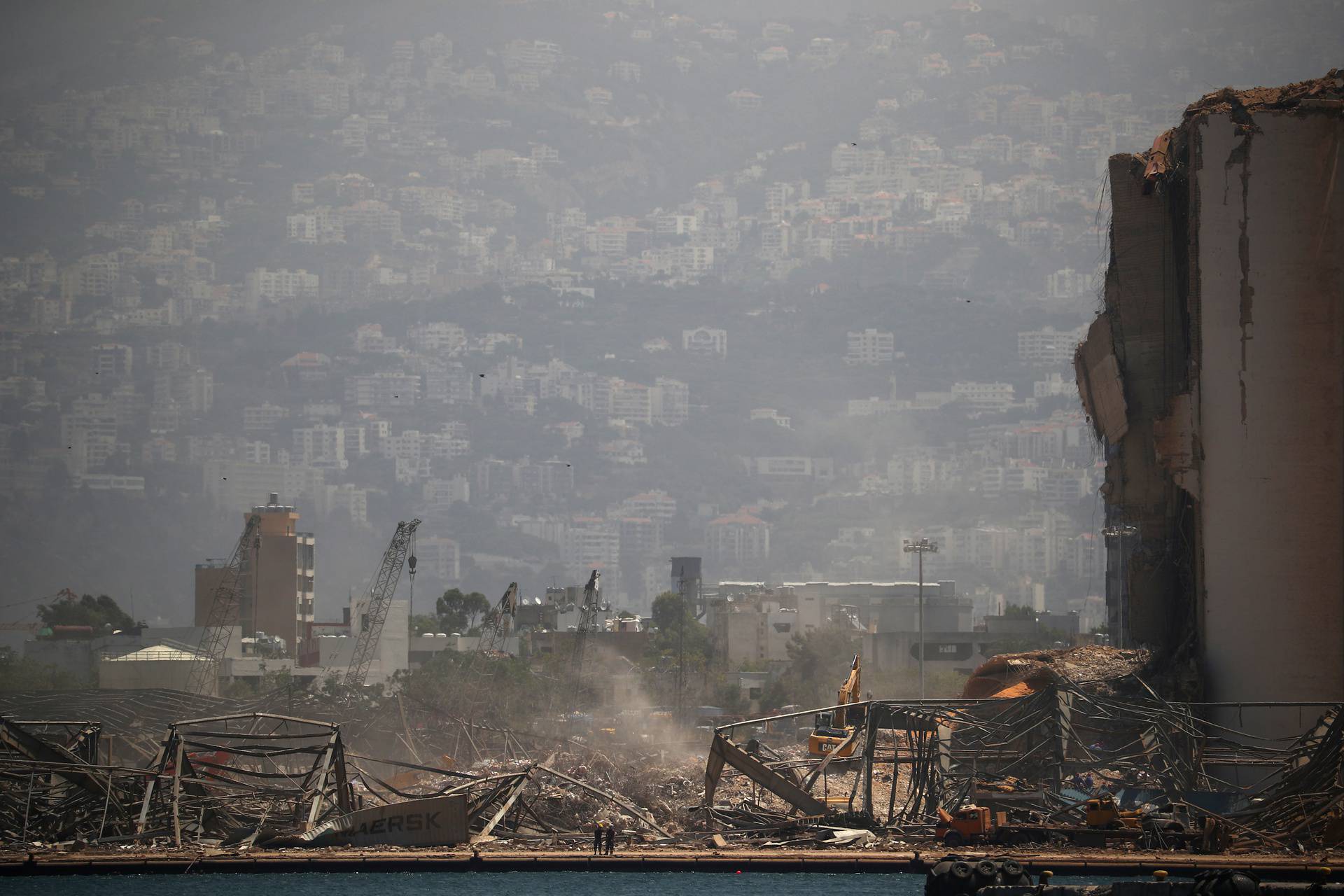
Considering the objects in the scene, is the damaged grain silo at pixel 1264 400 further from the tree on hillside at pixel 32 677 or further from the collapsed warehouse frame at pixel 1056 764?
the tree on hillside at pixel 32 677

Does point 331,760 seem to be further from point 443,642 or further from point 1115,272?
point 443,642

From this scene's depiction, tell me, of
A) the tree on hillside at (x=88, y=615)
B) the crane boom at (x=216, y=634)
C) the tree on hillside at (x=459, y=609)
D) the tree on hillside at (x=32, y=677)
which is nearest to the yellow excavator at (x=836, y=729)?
the crane boom at (x=216, y=634)

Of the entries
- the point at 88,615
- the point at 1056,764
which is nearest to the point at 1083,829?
the point at 1056,764

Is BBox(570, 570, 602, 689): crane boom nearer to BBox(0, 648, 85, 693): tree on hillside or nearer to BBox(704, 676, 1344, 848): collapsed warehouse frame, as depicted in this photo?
BBox(0, 648, 85, 693): tree on hillside

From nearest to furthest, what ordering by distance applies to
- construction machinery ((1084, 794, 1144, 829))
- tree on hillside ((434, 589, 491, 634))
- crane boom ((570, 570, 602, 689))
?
1. construction machinery ((1084, 794, 1144, 829))
2. crane boom ((570, 570, 602, 689))
3. tree on hillside ((434, 589, 491, 634))

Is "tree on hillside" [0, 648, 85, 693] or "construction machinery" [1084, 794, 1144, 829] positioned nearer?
"construction machinery" [1084, 794, 1144, 829]

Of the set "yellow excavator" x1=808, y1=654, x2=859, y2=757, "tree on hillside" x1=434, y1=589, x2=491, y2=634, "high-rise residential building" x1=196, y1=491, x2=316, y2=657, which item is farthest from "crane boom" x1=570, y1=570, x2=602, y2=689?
"tree on hillside" x1=434, y1=589, x2=491, y2=634
